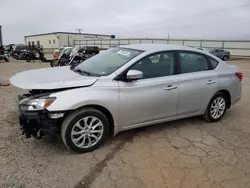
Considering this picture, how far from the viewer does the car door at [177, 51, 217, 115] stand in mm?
4109

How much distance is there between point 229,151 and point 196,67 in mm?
1569

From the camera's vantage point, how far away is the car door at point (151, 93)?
3541 mm

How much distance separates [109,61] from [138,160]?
66.5 inches

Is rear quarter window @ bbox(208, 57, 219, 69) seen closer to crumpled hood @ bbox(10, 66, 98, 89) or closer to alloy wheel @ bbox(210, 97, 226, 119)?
alloy wheel @ bbox(210, 97, 226, 119)

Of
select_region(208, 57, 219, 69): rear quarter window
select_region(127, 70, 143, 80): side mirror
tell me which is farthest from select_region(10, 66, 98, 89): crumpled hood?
select_region(208, 57, 219, 69): rear quarter window

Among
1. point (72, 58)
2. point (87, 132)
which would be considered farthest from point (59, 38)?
Result: point (87, 132)

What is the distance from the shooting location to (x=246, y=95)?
7.37m

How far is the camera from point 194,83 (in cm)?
420

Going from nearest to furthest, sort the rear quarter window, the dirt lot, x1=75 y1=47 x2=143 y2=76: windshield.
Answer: the dirt lot → x1=75 y1=47 x2=143 y2=76: windshield → the rear quarter window

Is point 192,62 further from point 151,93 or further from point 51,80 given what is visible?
point 51,80

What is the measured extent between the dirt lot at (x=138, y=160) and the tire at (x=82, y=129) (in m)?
0.12

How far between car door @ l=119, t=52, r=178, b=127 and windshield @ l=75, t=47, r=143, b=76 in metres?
0.24

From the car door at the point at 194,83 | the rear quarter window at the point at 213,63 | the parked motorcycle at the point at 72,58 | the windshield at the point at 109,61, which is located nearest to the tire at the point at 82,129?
the windshield at the point at 109,61

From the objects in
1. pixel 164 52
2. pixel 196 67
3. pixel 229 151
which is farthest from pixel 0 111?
pixel 229 151
